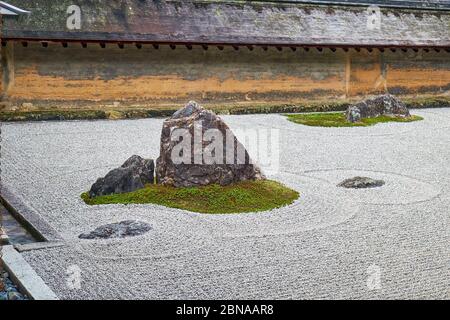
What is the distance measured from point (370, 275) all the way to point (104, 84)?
54.9 feet

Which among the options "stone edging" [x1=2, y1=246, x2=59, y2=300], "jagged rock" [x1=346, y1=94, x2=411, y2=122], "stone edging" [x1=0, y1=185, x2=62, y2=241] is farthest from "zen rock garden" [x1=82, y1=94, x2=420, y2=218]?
"jagged rock" [x1=346, y1=94, x2=411, y2=122]

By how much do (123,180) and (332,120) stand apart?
12.5m

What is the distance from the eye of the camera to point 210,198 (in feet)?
35.1

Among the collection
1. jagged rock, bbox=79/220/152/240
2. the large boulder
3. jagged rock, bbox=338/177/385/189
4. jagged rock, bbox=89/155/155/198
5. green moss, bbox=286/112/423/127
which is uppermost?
the large boulder

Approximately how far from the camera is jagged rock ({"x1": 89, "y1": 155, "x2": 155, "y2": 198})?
36.1 ft

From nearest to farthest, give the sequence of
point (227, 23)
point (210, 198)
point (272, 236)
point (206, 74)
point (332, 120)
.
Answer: point (272, 236), point (210, 198), point (332, 120), point (206, 74), point (227, 23)

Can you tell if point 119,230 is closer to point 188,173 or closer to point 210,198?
point 210,198

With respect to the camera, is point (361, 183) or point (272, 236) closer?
point (272, 236)

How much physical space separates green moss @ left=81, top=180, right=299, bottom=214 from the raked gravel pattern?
11.5 inches

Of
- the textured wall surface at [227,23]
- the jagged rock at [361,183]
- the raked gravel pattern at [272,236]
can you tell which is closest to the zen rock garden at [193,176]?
the raked gravel pattern at [272,236]

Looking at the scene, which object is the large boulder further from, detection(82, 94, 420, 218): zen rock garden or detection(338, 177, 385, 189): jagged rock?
detection(338, 177, 385, 189): jagged rock

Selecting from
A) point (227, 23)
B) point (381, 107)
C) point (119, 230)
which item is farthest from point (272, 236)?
point (227, 23)

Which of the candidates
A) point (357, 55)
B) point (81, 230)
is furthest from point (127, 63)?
point (81, 230)

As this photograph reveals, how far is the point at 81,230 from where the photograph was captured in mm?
9141
